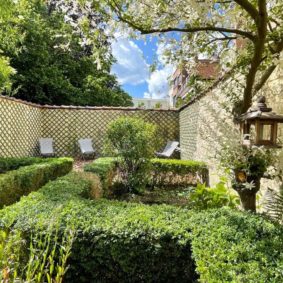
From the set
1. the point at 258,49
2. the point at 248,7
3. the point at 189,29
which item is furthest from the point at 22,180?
the point at 248,7

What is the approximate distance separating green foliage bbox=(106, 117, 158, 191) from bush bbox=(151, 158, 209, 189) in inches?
31.1

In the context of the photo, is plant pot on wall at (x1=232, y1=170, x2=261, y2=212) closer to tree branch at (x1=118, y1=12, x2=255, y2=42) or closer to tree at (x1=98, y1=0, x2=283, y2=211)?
tree at (x1=98, y1=0, x2=283, y2=211)

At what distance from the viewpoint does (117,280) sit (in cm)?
244

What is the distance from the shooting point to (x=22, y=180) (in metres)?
4.70

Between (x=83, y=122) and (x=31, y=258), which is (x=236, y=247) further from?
(x=83, y=122)

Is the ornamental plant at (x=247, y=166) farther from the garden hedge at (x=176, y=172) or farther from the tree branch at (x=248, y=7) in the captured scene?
the garden hedge at (x=176, y=172)

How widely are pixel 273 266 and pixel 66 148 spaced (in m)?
10.5

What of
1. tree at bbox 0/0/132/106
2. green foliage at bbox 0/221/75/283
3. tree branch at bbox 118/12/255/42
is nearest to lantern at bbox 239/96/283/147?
tree branch at bbox 118/12/255/42

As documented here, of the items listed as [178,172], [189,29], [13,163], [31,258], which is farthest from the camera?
[178,172]

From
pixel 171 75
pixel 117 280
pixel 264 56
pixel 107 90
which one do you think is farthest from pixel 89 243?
pixel 107 90

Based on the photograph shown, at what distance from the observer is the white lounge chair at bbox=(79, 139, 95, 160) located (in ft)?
36.5

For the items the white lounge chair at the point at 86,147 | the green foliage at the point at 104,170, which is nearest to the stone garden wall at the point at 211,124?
the green foliage at the point at 104,170

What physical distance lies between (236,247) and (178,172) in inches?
218

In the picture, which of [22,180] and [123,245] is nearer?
[123,245]
